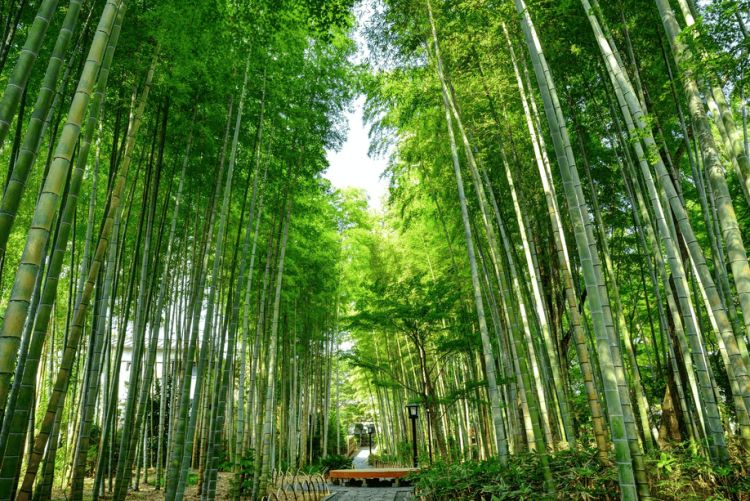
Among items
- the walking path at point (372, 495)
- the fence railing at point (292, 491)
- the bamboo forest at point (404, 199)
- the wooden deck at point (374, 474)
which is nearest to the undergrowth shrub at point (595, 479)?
the bamboo forest at point (404, 199)

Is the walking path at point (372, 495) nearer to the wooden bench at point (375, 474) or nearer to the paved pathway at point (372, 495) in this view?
the paved pathway at point (372, 495)

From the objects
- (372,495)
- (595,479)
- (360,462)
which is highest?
(595,479)

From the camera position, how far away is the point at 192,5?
321cm

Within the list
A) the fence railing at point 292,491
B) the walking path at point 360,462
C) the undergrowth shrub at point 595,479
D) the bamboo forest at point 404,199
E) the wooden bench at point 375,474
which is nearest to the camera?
the bamboo forest at point 404,199

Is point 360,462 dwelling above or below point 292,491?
below

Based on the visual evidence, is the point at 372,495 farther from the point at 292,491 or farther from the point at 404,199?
the point at 404,199

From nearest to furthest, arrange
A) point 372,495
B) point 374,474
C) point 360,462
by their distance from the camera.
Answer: point 372,495 → point 374,474 → point 360,462

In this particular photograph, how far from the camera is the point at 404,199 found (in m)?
7.23

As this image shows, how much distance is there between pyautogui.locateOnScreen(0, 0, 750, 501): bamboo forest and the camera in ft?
7.61

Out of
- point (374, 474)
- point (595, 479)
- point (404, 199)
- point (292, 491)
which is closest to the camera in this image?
point (595, 479)

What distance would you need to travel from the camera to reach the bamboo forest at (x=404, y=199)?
2320 mm

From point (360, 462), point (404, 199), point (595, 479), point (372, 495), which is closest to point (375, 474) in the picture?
point (372, 495)

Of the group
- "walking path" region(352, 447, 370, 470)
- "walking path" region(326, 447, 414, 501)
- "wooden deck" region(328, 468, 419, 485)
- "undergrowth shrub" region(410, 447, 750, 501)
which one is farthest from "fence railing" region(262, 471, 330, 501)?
"walking path" region(352, 447, 370, 470)

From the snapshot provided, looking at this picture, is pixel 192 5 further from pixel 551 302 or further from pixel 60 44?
pixel 551 302
